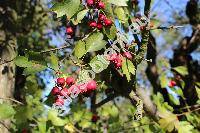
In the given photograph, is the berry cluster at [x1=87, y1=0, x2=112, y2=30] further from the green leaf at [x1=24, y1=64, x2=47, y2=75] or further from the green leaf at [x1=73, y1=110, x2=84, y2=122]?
the green leaf at [x1=73, y1=110, x2=84, y2=122]

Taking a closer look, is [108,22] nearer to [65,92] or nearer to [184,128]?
[65,92]

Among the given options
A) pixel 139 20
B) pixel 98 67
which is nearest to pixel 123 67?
pixel 98 67

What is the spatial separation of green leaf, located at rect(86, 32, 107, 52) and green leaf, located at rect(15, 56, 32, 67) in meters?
0.34

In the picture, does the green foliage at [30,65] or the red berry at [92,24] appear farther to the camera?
the red berry at [92,24]

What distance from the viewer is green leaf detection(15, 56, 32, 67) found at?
82.5 inches

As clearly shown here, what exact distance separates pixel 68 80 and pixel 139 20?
0.78 m

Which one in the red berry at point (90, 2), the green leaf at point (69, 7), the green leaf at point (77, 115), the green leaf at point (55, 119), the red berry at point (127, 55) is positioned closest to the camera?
the green leaf at point (69, 7)

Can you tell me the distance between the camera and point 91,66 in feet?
7.04

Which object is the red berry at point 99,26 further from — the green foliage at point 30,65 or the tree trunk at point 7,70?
the tree trunk at point 7,70

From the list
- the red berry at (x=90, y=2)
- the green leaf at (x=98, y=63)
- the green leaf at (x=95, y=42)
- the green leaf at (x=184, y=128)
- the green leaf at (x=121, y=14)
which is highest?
the green leaf at (x=121, y=14)

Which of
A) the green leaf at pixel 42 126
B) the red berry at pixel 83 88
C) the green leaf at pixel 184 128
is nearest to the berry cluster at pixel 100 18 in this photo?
the red berry at pixel 83 88

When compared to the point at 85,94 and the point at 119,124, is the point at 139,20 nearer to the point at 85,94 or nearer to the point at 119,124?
the point at 85,94

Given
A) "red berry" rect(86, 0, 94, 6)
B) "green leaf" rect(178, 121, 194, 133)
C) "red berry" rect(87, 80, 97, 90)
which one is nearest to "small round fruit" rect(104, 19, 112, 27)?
"red berry" rect(86, 0, 94, 6)

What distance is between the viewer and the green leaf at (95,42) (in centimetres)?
218
